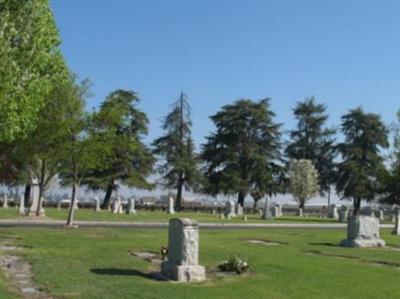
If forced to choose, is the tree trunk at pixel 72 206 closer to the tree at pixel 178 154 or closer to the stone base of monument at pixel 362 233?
the stone base of monument at pixel 362 233

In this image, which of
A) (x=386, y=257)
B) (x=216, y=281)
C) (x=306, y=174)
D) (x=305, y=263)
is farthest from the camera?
(x=306, y=174)

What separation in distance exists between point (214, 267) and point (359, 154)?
6556 centimetres

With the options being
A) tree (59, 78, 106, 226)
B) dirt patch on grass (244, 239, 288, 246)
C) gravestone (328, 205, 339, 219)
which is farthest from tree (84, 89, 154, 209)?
dirt patch on grass (244, 239, 288, 246)

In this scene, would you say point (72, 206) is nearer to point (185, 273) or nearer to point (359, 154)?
point (185, 273)

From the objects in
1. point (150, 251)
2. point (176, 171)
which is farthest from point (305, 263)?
point (176, 171)

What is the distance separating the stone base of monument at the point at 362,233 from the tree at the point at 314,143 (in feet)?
185

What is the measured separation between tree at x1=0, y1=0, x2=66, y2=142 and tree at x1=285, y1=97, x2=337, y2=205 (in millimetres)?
66455

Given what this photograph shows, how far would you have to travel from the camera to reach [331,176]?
82500 millimetres

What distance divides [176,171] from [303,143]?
1832cm

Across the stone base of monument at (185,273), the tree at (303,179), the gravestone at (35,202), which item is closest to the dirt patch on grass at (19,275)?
the stone base of monument at (185,273)

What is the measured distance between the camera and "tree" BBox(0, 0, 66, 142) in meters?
15.7

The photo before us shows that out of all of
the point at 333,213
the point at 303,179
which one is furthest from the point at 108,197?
the point at 333,213

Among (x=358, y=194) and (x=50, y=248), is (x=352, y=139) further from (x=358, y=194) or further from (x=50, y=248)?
(x=50, y=248)

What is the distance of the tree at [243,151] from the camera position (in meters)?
76.7
